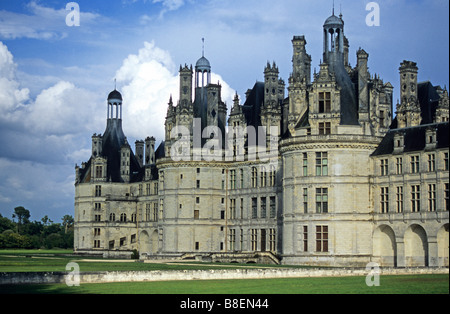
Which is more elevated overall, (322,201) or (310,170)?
(310,170)

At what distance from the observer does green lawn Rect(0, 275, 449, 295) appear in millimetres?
32250

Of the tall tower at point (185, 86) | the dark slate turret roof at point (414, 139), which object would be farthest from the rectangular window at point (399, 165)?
the tall tower at point (185, 86)

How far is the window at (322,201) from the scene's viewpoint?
60000mm

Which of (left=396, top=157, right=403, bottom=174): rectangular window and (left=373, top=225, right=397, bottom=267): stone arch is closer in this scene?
(left=396, top=157, right=403, bottom=174): rectangular window

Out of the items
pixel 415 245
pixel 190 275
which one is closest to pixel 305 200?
pixel 415 245

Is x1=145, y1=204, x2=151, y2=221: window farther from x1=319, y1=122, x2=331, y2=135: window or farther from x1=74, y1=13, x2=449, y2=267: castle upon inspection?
x1=319, y1=122, x2=331, y2=135: window

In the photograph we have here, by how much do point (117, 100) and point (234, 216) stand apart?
27188 mm

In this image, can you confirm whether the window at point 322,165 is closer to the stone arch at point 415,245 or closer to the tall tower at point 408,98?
the tall tower at point 408,98

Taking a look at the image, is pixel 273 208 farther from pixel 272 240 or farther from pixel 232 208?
pixel 232 208

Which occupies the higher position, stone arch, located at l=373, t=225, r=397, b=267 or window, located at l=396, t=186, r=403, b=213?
window, located at l=396, t=186, r=403, b=213

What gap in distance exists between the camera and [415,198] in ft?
185

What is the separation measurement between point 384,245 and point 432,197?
20.5 feet

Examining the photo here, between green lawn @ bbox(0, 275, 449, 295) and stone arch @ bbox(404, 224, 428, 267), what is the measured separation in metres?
18.6

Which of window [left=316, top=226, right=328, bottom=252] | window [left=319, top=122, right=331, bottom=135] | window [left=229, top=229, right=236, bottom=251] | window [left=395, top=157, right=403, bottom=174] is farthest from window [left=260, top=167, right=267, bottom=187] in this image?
window [left=395, top=157, right=403, bottom=174]
